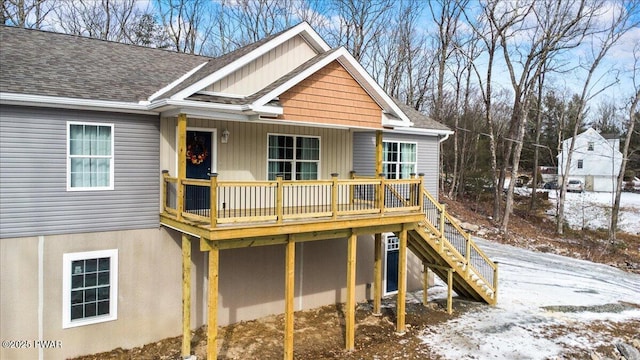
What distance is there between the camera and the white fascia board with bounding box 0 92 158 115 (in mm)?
8297

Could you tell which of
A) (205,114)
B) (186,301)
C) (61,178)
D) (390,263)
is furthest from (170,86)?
(390,263)

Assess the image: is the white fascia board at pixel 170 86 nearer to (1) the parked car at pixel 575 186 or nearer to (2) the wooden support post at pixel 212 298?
(2) the wooden support post at pixel 212 298

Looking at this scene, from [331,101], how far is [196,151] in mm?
3512

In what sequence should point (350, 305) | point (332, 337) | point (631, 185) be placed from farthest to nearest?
point (631, 185) → point (332, 337) → point (350, 305)

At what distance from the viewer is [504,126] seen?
4434 centimetres

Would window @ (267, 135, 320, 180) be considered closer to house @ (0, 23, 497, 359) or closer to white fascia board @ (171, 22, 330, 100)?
house @ (0, 23, 497, 359)

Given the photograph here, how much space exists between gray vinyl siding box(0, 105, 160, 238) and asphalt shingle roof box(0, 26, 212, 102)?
0.45 meters

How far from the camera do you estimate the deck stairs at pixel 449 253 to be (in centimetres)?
1247

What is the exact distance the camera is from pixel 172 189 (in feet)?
33.6

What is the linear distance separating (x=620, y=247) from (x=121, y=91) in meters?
26.3

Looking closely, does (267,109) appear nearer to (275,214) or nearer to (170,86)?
(275,214)

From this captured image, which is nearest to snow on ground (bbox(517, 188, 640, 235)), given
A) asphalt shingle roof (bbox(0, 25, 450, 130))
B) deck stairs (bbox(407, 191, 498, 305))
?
deck stairs (bbox(407, 191, 498, 305))

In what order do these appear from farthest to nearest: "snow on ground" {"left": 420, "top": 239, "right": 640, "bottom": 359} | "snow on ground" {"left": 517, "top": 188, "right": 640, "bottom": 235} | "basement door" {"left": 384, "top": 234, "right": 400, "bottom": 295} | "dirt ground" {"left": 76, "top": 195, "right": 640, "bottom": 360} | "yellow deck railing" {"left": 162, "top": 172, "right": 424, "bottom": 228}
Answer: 1. "snow on ground" {"left": 517, "top": 188, "right": 640, "bottom": 235}
2. "basement door" {"left": 384, "top": 234, "right": 400, "bottom": 295}
3. "snow on ground" {"left": 420, "top": 239, "right": 640, "bottom": 359}
4. "dirt ground" {"left": 76, "top": 195, "right": 640, "bottom": 360}
5. "yellow deck railing" {"left": 162, "top": 172, "right": 424, "bottom": 228}

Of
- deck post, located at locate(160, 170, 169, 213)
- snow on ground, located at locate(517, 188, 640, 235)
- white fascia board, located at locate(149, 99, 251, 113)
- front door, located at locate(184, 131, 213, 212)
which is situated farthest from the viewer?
snow on ground, located at locate(517, 188, 640, 235)
